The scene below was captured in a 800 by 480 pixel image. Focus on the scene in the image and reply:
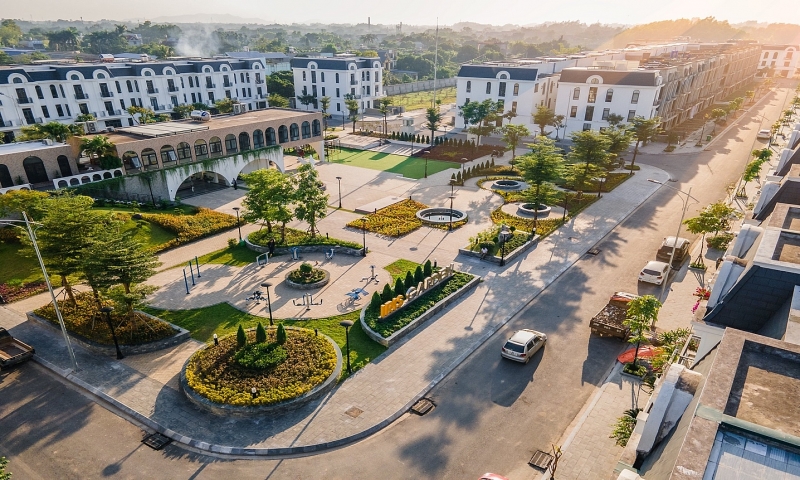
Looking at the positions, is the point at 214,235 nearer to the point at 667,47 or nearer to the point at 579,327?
the point at 579,327

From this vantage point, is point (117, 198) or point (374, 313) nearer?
point (374, 313)

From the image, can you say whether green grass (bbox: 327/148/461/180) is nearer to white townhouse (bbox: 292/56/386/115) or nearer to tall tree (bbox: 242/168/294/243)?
tall tree (bbox: 242/168/294/243)

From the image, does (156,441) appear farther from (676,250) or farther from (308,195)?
(676,250)

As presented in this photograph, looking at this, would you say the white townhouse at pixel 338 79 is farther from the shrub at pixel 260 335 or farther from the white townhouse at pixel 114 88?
the shrub at pixel 260 335

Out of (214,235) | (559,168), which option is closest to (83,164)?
(214,235)

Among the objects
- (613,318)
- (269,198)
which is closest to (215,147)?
(269,198)

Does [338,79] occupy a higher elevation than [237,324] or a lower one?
higher
